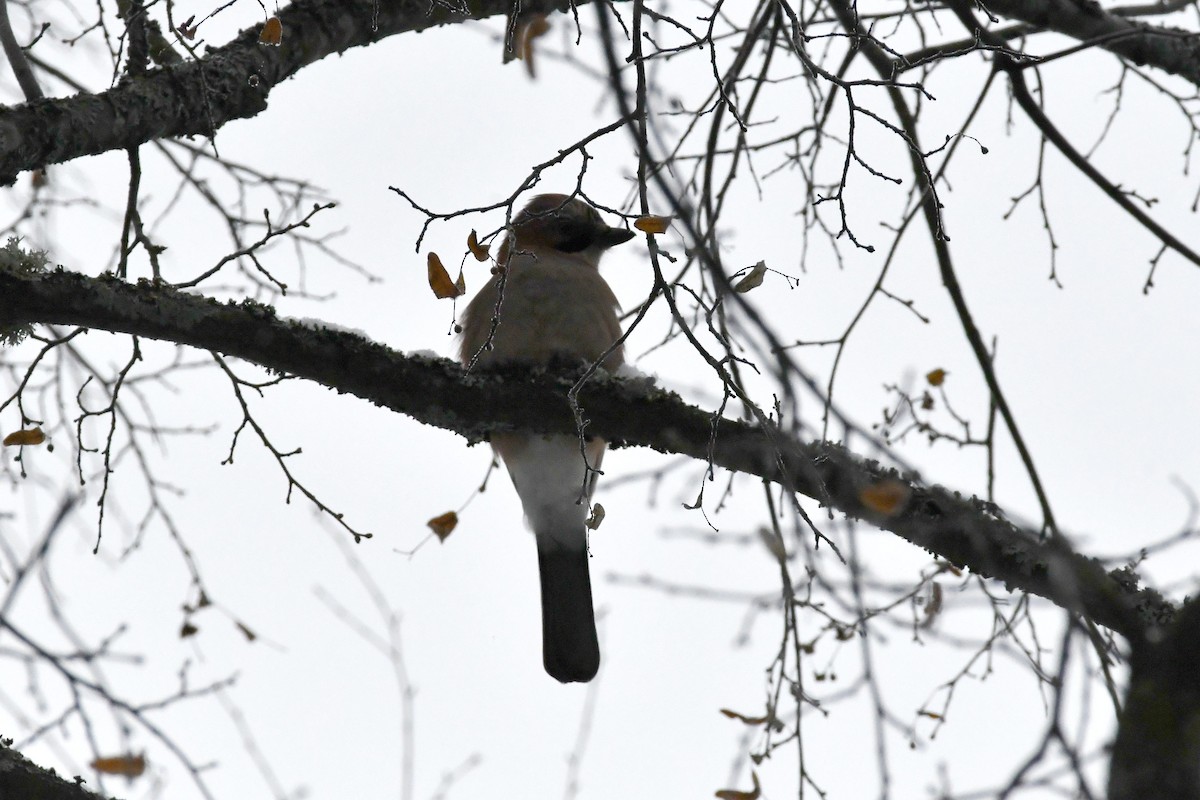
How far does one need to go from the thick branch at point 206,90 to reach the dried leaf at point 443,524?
1.40 m

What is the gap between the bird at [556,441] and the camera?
3910 millimetres

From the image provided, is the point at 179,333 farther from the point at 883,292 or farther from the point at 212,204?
the point at 883,292

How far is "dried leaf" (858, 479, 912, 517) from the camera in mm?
2711

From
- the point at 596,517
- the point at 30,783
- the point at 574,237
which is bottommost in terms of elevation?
the point at 30,783

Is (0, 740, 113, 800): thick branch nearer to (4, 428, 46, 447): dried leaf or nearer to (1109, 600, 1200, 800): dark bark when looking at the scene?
(4, 428, 46, 447): dried leaf

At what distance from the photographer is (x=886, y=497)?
8.92 feet

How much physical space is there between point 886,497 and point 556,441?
5.20ft

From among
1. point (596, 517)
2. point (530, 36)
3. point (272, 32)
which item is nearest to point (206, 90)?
point (272, 32)

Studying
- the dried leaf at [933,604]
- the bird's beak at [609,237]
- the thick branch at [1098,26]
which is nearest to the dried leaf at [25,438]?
the bird's beak at [609,237]

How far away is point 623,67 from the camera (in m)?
1.87

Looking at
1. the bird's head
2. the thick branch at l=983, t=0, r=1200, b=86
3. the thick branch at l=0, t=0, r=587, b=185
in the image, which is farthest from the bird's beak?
the thick branch at l=983, t=0, r=1200, b=86

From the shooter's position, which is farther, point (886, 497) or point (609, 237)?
point (609, 237)

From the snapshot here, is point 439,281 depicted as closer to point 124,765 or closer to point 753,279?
point 753,279

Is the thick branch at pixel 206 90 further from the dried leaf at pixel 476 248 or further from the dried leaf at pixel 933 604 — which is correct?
the dried leaf at pixel 933 604
